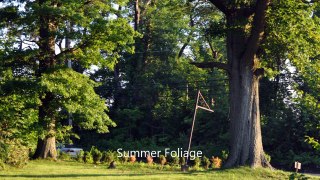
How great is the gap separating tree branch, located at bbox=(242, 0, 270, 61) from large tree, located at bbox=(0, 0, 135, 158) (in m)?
5.18

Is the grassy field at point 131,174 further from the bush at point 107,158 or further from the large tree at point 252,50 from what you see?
the bush at point 107,158

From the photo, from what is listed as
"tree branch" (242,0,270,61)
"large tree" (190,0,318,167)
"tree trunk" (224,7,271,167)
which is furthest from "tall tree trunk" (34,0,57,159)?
"tree branch" (242,0,270,61)

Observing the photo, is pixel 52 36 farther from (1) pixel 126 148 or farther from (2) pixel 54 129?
(1) pixel 126 148

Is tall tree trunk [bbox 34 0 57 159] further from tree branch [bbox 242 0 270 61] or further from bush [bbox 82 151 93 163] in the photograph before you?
tree branch [bbox 242 0 270 61]

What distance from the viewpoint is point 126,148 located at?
4384 centimetres

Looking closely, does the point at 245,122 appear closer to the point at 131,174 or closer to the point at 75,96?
the point at 131,174

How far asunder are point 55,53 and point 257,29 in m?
9.30

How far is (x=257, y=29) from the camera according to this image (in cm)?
1900

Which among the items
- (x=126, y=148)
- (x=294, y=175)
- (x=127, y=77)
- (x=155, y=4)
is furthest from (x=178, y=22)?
(x=294, y=175)

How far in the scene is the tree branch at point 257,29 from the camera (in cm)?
1860

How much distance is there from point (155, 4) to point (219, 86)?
36.6 ft

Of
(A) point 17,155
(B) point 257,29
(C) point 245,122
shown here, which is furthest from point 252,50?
(A) point 17,155

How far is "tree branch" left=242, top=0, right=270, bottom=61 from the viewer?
18.6 meters

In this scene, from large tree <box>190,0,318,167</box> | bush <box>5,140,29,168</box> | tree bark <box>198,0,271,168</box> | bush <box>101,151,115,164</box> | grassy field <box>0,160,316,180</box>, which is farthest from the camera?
bush <box>101,151,115,164</box>
